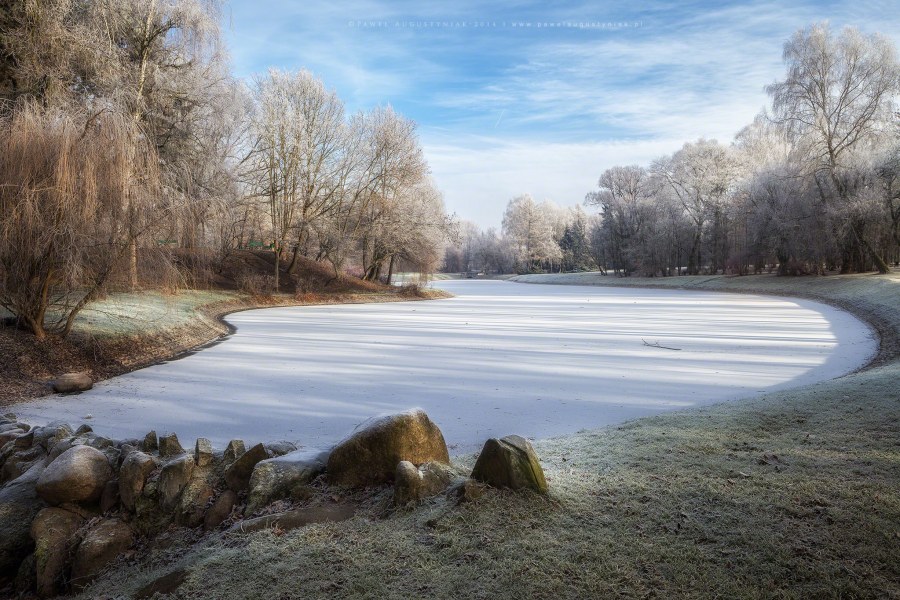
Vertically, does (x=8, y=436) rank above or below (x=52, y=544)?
above

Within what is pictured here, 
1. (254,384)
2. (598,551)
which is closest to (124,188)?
(254,384)

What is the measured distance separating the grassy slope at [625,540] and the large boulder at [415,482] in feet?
0.43

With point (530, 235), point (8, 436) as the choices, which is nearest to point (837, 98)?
point (8, 436)

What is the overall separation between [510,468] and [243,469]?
76.4 inches

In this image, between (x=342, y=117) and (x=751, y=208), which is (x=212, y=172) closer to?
(x=342, y=117)

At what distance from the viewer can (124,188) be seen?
8.88 meters

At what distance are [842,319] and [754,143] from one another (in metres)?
37.2

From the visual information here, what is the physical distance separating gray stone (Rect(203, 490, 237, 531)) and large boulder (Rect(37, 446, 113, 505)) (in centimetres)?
96

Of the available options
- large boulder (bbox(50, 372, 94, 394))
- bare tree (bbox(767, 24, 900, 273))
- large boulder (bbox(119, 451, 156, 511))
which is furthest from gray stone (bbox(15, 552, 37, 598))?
bare tree (bbox(767, 24, 900, 273))

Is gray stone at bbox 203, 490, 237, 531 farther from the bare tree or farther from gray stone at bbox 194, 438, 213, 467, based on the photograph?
the bare tree

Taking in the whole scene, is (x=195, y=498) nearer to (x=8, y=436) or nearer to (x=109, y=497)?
(x=109, y=497)

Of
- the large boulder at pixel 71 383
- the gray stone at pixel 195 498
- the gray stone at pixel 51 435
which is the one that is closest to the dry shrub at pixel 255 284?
the large boulder at pixel 71 383

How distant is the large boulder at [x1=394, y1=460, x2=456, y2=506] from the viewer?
3.38m

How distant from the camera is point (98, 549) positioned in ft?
11.5
